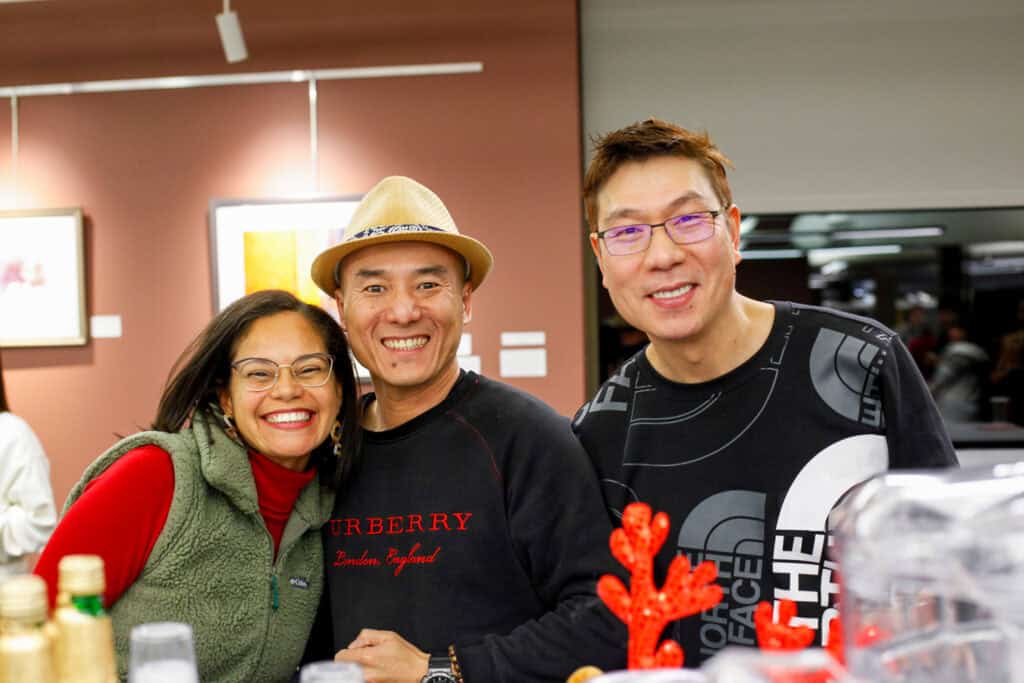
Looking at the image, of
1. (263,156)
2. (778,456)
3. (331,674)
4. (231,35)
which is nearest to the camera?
(331,674)

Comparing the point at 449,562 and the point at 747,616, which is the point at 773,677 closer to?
the point at 747,616

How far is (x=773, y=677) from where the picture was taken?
30.7 inches

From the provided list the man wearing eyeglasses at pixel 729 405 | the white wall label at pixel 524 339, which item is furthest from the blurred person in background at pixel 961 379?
the man wearing eyeglasses at pixel 729 405

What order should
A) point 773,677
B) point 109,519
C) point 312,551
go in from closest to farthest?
point 773,677 → point 109,519 → point 312,551

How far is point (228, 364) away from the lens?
160 centimetres

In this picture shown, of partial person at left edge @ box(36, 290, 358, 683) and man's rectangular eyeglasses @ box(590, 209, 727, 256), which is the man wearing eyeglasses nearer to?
man's rectangular eyeglasses @ box(590, 209, 727, 256)

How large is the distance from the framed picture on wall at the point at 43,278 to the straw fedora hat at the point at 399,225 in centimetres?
310

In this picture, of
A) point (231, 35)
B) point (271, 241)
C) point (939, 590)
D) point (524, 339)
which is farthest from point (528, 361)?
point (939, 590)

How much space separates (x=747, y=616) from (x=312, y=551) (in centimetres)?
75

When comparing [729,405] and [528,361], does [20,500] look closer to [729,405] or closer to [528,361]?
[528,361]

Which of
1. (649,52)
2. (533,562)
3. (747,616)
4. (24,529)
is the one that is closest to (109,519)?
(533,562)

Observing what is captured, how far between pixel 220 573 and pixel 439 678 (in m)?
0.39

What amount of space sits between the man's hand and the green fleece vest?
0.14 meters

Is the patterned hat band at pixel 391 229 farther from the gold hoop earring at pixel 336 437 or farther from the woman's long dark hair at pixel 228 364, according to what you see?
the gold hoop earring at pixel 336 437
